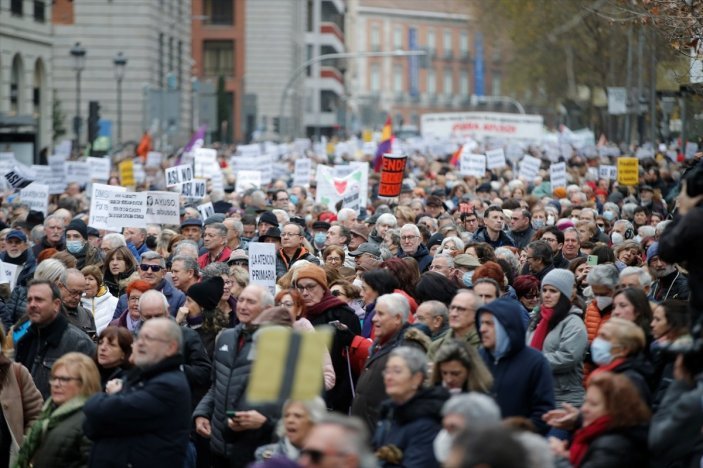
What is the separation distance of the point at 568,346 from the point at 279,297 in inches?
78.8

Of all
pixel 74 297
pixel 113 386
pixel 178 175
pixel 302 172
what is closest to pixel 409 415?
pixel 113 386

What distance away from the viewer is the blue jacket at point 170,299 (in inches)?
483

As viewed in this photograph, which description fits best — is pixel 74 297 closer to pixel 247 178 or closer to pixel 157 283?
pixel 157 283

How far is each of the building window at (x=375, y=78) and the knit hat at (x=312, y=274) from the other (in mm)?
146635

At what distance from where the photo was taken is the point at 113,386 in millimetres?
9508

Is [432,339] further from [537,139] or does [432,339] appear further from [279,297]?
[537,139]

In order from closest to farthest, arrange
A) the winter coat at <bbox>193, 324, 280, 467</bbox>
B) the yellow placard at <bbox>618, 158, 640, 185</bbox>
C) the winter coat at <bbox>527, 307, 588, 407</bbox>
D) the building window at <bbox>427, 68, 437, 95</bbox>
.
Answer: the winter coat at <bbox>193, 324, 280, 467</bbox>
the winter coat at <bbox>527, 307, 588, 407</bbox>
the yellow placard at <bbox>618, 158, 640, 185</bbox>
the building window at <bbox>427, 68, 437, 95</bbox>

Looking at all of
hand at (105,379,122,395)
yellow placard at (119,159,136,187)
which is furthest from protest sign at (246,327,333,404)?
yellow placard at (119,159,136,187)

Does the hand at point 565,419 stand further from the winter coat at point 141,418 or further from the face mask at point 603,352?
the winter coat at point 141,418

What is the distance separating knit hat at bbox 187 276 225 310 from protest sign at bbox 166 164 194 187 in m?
11.3

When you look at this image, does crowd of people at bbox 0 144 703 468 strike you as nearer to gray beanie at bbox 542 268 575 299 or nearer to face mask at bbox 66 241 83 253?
gray beanie at bbox 542 268 575 299

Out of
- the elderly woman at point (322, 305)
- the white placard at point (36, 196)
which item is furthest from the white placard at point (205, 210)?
the elderly woman at point (322, 305)

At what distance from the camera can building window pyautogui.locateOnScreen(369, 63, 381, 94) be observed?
519ft

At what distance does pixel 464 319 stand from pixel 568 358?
102cm
